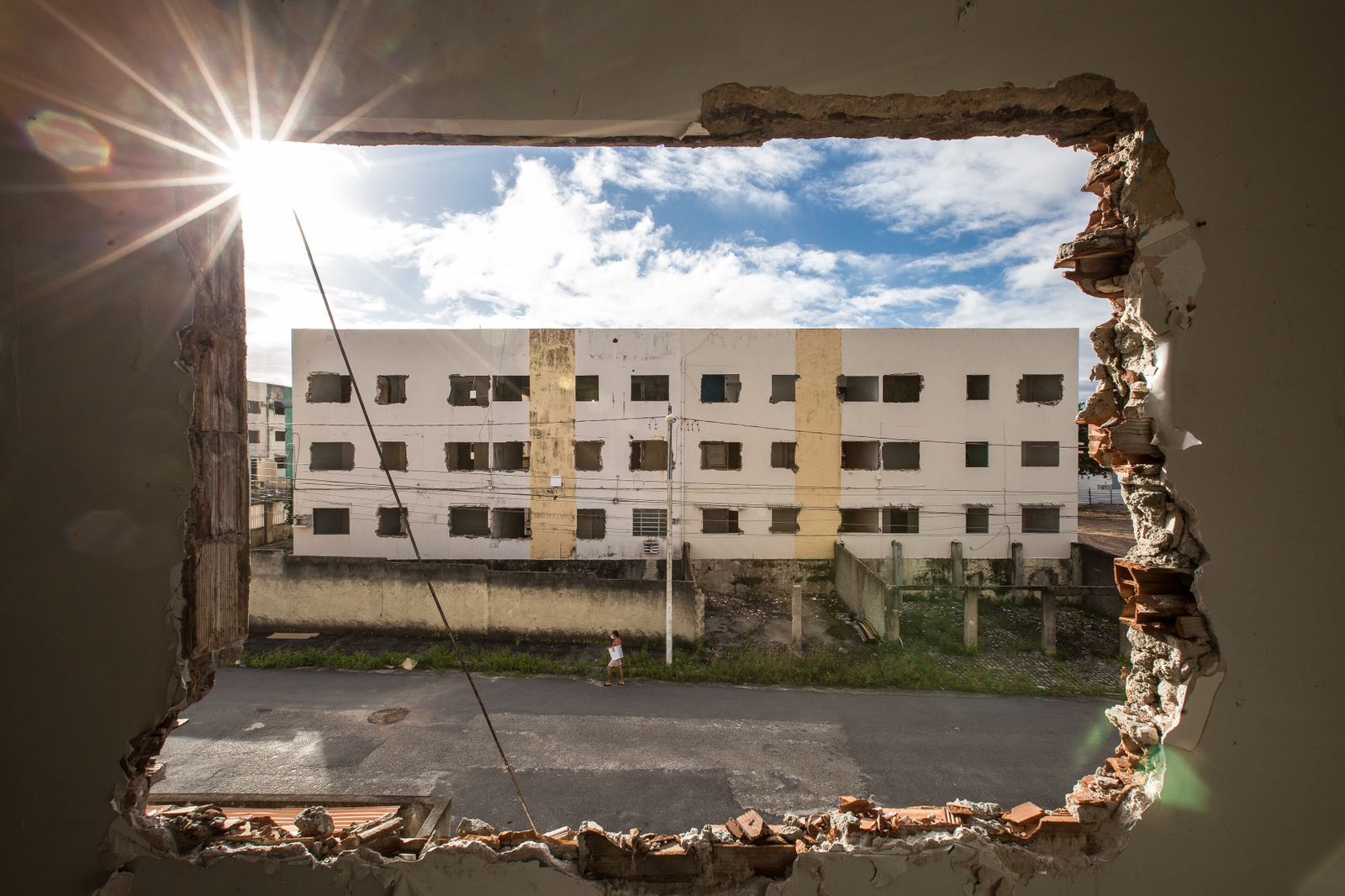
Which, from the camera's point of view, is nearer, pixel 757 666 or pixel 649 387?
pixel 757 666

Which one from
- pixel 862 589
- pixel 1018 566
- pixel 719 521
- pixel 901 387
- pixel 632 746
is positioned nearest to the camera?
pixel 632 746

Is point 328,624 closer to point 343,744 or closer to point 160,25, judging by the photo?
point 343,744

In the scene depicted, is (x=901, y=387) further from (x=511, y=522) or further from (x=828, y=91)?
(x=828, y=91)

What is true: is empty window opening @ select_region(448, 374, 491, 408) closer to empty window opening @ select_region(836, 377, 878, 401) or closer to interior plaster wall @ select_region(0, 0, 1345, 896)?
empty window opening @ select_region(836, 377, 878, 401)

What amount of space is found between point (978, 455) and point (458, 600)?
1590cm

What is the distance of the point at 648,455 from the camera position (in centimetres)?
1823

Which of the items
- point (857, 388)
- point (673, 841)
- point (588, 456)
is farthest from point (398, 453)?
point (673, 841)

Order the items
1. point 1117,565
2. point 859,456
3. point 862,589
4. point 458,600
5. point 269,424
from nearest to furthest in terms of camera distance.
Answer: point 1117,565 < point 458,600 < point 862,589 < point 859,456 < point 269,424

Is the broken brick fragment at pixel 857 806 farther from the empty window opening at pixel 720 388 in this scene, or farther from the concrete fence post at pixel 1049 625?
the empty window opening at pixel 720 388

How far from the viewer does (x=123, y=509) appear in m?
1.90

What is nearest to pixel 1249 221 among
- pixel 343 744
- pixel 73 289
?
pixel 73 289

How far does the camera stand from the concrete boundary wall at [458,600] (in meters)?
12.6

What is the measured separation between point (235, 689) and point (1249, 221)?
14.7 metres

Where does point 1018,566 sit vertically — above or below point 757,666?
above
